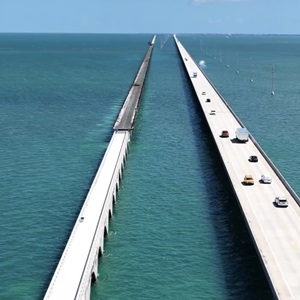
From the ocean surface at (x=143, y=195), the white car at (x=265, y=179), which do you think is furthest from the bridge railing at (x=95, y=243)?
the white car at (x=265, y=179)

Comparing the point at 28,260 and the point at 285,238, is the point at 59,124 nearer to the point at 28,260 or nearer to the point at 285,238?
the point at 28,260

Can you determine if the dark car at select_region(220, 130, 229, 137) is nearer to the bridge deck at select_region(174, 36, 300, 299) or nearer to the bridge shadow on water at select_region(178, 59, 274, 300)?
the bridge deck at select_region(174, 36, 300, 299)

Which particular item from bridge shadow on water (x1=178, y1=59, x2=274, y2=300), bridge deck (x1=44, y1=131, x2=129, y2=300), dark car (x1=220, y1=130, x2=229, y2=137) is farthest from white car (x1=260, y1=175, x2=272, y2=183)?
dark car (x1=220, y1=130, x2=229, y2=137)

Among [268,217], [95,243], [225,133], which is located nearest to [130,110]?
[225,133]

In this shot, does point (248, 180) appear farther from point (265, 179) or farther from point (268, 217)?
point (268, 217)

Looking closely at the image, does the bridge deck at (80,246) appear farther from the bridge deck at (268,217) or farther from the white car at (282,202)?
the white car at (282,202)

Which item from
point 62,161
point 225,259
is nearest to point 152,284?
point 225,259

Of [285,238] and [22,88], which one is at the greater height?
[285,238]

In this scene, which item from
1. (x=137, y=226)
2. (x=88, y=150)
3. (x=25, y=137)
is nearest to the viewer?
(x=137, y=226)
